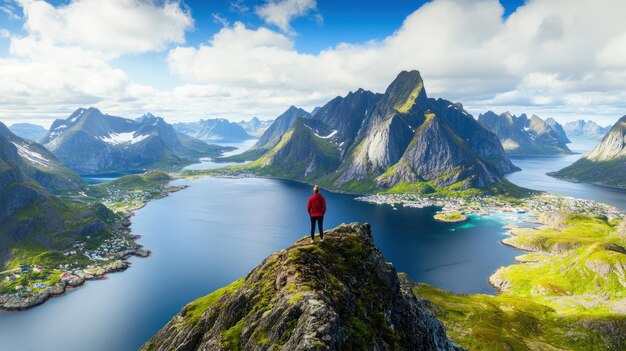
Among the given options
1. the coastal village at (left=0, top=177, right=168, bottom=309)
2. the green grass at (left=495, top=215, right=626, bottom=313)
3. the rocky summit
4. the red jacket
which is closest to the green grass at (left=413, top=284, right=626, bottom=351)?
the green grass at (left=495, top=215, right=626, bottom=313)

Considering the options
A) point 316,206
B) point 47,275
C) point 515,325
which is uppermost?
point 316,206

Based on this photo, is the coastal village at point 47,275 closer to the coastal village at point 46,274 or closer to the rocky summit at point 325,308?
the coastal village at point 46,274

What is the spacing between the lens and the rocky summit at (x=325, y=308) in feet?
104

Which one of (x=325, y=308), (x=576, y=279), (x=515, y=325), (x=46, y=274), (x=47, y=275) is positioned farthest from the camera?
(x=46, y=274)

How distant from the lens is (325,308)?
31.3m

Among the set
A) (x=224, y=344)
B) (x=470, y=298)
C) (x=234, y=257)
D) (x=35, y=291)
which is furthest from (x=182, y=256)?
(x=224, y=344)

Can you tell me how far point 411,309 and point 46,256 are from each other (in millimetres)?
219220

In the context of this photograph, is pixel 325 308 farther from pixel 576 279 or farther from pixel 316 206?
pixel 576 279

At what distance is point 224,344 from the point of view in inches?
1481

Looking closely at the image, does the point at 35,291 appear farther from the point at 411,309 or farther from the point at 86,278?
the point at 411,309

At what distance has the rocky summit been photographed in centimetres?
3166

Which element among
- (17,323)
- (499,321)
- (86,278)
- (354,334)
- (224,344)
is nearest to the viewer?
(354,334)

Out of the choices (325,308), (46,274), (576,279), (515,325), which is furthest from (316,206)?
(46,274)

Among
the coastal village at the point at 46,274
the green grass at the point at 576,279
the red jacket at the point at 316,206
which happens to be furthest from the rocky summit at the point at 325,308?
the coastal village at the point at 46,274
